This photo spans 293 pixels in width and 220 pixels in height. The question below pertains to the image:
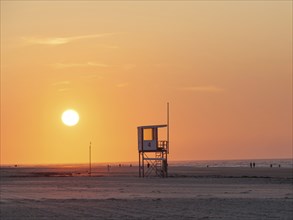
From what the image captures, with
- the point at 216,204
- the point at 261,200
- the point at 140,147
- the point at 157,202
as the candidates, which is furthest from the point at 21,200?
the point at 140,147

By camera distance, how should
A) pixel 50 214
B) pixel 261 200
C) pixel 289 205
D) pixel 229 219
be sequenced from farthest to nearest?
pixel 261 200
pixel 289 205
pixel 50 214
pixel 229 219

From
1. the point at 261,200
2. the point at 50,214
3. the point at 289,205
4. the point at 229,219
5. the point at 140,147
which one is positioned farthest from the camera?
the point at 140,147

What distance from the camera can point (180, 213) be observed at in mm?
26547

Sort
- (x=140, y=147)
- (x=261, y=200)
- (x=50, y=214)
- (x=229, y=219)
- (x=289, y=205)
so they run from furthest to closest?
(x=140, y=147), (x=261, y=200), (x=289, y=205), (x=50, y=214), (x=229, y=219)

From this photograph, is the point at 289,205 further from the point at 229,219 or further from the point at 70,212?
the point at 70,212

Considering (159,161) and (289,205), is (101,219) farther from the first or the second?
(159,161)

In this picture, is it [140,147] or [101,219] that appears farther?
[140,147]

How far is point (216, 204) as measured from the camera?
1228 inches

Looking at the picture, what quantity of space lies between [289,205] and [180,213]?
649 centimetres

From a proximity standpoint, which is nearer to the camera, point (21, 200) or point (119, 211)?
point (119, 211)

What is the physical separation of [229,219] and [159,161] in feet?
173

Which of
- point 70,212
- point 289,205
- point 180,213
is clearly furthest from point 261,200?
point 70,212

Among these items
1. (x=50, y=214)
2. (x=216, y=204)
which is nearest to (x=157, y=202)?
(x=216, y=204)

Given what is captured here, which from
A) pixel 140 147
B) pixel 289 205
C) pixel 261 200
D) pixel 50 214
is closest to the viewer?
pixel 50 214
